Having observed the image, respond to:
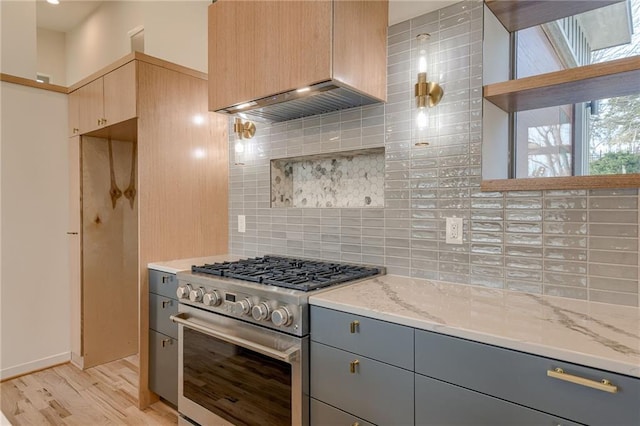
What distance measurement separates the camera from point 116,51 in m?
4.02

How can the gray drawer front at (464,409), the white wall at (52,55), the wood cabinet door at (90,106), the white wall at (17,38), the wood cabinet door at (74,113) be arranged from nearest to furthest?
1. the gray drawer front at (464,409)
2. the wood cabinet door at (90,106)
3. the wood cabinet door at (74,113)
4. the white wall at (17,38)
5. the white wall at (52,55)

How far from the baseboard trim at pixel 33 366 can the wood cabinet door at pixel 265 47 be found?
2.38 metres

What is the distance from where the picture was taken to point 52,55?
16.7ft

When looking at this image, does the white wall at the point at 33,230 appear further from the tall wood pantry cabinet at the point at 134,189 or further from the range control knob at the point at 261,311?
the range control knob at the point at 261,311

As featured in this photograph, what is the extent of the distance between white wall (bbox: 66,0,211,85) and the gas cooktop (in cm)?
173

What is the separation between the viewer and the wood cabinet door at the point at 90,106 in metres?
2.53

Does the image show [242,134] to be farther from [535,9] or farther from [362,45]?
Result: [535,9]

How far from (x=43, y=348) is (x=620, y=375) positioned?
349 cm

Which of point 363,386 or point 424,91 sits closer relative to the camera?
point 363,386

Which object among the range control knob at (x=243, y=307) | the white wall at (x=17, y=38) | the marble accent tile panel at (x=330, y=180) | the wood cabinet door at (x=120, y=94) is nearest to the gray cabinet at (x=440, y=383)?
the range control knob at (x=243, y=307)

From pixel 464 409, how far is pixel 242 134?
202cm

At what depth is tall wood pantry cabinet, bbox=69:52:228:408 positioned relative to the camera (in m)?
2.25

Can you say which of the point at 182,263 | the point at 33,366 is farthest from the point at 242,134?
the point at 33,366

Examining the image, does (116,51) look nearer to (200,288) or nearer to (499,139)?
(200,288)
